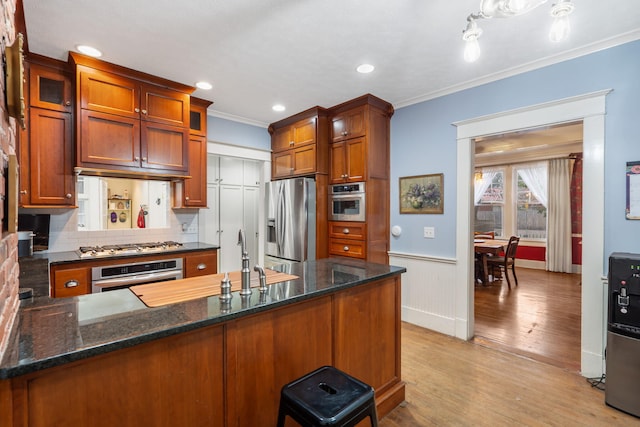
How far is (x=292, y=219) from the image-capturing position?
396 centimetres

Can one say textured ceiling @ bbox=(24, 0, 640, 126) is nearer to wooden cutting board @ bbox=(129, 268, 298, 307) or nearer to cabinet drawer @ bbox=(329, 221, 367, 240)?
cabinet drawer @ bbox=(329, 221, 367, 240)

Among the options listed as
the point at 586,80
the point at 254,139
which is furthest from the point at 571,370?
the point at 254,139

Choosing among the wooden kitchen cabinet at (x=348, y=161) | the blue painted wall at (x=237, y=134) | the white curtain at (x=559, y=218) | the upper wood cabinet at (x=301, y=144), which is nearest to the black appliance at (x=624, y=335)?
the wooden kitchen cabinet at (x=348, y=161)

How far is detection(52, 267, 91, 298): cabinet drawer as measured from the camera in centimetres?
251

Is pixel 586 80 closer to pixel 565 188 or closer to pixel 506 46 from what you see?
pixel 506 46

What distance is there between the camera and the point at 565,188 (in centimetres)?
629

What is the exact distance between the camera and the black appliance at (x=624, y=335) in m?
2.00

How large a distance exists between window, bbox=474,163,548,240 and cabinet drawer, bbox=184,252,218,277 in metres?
6.31

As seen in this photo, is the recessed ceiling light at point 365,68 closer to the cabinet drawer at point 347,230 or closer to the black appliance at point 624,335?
the cabinet drawer at point 347,230

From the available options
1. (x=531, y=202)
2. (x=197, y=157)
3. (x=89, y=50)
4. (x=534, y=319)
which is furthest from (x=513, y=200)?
(x=89, y=50)

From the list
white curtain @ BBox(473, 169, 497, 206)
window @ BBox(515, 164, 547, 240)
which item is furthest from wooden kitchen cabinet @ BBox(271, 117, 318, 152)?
window @ BBox(515, 164, 547, 240)

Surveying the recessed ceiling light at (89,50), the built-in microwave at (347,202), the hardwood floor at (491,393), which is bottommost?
the hardwood floor at (491,393)

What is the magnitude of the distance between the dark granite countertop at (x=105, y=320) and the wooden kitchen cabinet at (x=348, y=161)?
2.06m

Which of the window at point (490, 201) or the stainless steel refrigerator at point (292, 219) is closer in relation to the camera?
the stainless steel refrigerator at point (292, 219)
